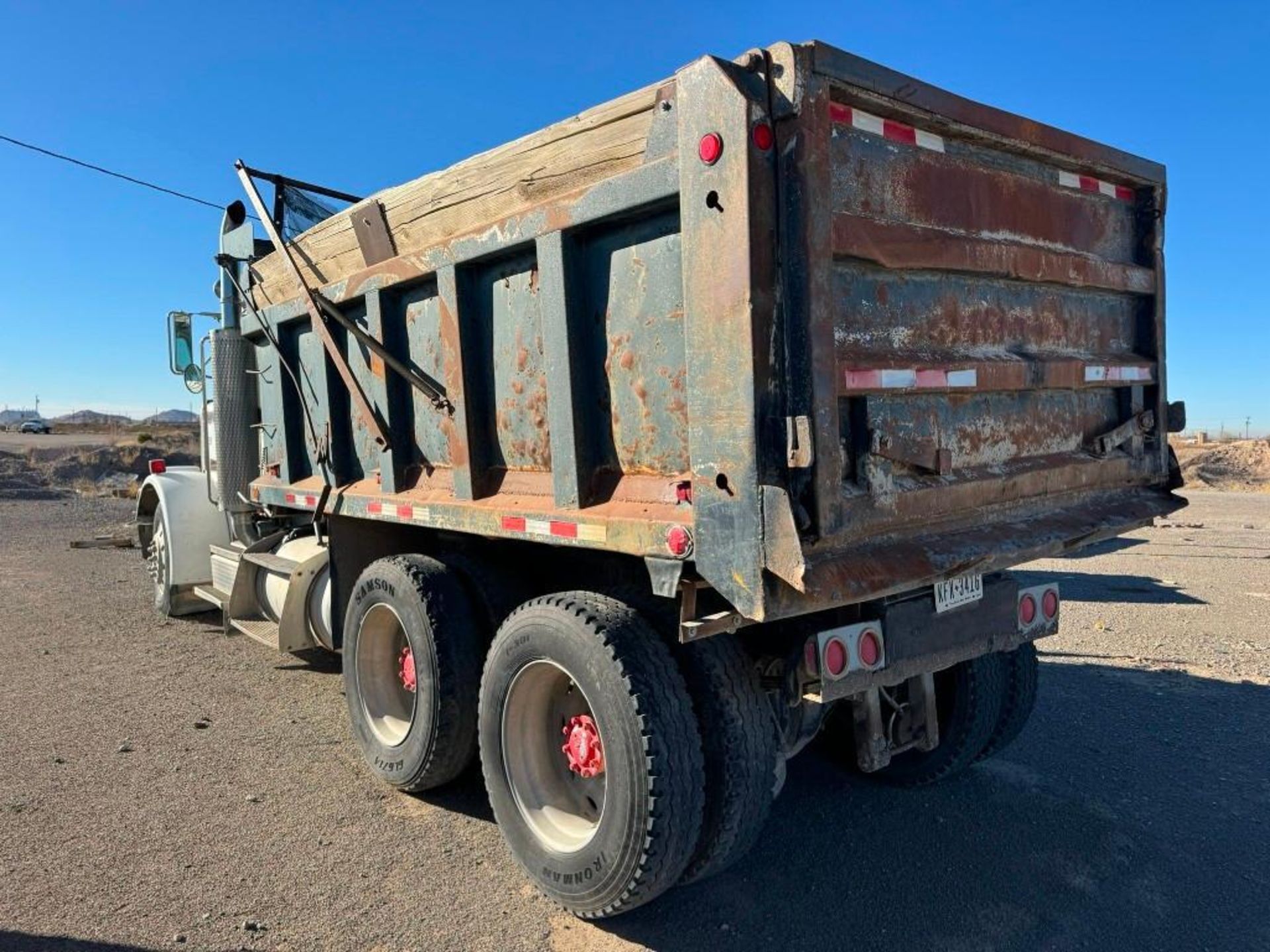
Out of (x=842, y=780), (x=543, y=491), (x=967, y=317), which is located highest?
(x=967, y=317)

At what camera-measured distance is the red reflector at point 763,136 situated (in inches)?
98.1

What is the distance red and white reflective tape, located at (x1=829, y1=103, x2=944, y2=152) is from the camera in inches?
108

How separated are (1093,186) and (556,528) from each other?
274 centimetres

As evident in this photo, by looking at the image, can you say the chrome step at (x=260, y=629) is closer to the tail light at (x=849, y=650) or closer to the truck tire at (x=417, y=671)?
the truck tire at (x=417, y=671)

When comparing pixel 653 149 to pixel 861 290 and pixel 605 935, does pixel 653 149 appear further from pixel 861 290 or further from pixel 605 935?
pixel 605 935

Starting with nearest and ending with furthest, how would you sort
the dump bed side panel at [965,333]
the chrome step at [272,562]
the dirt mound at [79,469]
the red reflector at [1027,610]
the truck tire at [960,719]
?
the dump bed side panel at [965,333]
the red reflector at [1027,610]
the truck tire at [960,719]
the chrome step at [272,562]
the dirt mound at [79,469]

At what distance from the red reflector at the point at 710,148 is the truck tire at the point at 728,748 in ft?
5.08

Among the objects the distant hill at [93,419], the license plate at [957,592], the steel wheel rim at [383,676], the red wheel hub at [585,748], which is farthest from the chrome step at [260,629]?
the distant hill at [93,419]

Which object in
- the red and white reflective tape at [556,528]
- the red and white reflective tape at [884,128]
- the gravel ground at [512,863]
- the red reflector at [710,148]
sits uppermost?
the red and white reflective tape at [884,128]

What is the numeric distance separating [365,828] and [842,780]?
226 centimetres

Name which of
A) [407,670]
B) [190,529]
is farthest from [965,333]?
[190,529]

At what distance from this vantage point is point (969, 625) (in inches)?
131

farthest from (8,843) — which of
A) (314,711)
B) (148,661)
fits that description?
(148,661)

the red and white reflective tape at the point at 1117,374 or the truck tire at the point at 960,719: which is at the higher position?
the red and white reflective tape at the point at 1117,374
